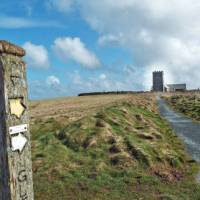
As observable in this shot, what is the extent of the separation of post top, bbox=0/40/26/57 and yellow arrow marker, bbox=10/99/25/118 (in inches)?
34.7

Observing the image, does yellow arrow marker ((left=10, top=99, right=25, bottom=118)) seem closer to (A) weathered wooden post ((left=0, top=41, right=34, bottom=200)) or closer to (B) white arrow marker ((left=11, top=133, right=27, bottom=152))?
(A) weathered wooden post ((left=0, top=41, right=34, bottom=200))

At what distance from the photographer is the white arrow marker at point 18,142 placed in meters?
7.53

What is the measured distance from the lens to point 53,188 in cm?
1702

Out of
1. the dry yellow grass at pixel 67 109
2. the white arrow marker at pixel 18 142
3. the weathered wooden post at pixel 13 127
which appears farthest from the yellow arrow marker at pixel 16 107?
the dry yellow grass at pixel 67 109

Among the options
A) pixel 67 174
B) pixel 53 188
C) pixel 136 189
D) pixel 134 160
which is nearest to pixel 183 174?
pixel 134 160

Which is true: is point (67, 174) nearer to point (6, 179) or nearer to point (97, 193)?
point (97, 193)

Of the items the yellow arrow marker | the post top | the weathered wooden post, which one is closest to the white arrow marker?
the weathered wooden post

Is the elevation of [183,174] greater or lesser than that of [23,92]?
lesser

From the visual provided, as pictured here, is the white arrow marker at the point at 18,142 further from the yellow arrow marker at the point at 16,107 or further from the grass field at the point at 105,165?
the grass field at the point at 105,165

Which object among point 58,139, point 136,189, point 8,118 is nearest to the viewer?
point 8,118

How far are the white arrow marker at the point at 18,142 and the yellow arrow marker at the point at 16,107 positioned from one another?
40 cm

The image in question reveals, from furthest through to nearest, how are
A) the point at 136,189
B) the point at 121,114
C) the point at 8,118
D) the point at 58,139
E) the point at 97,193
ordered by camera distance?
the point at 121,114 < the point at 58,139 < the point at 136,189 < the point at 97,193 < the point at 8,118

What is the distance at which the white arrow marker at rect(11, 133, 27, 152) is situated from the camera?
296 inches

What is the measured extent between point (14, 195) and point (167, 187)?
40.5 ft
